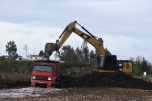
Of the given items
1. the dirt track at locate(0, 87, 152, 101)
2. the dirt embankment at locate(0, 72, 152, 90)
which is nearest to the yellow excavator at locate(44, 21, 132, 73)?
the dirt embankment at locate(0, 72, 152, 90)

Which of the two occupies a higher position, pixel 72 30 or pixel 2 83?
pixel 72 30

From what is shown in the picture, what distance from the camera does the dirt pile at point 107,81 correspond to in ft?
131

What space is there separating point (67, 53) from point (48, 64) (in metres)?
70.4

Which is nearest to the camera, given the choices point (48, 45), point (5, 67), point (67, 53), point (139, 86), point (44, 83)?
point (44, 83)

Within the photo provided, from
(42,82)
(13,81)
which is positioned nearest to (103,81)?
(42,82)

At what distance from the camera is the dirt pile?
131 ft

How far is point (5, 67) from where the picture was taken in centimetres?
6253

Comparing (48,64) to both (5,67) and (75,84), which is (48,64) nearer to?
(75,84)

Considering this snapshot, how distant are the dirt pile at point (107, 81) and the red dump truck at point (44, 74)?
4172 mm

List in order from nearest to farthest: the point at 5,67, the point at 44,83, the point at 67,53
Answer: the point at 44,83, the point at 5,67, the point at 67,53

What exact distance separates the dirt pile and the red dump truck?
13.7 ft

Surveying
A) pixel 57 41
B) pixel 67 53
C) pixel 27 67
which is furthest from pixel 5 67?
pixel 67 53

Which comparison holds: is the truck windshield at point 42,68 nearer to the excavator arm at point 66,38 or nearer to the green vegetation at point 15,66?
the excavator arm at point 66,38

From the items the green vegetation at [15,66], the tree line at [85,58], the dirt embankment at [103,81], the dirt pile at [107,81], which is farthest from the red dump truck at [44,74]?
the tree line at [85,58]
